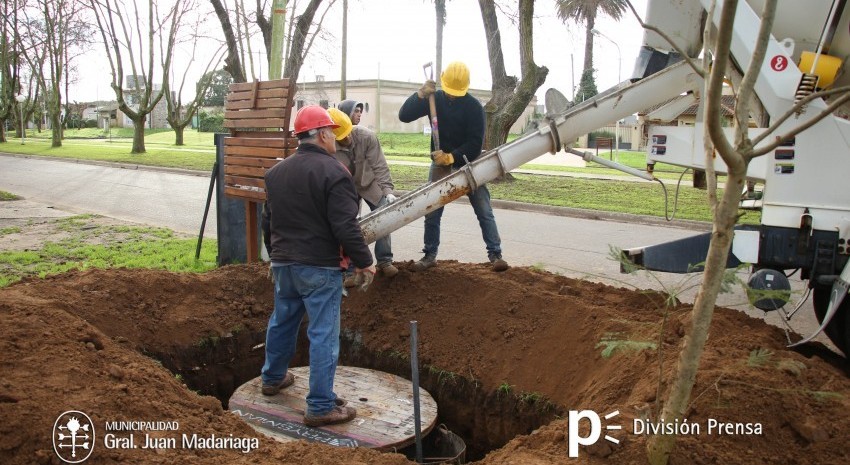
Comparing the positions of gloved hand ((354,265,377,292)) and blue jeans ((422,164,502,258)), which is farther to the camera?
blue jeans ((422,164,502,258))

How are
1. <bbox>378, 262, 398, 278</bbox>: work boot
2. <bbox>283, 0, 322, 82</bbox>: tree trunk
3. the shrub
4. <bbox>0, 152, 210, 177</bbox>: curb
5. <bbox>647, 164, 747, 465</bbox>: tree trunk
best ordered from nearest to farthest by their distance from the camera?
<bbox>647, 164, 747, 465</bbox>: tree trunk → <bbox>378, 262, 398, 278</bbox>: work boot → <bbox>283, 0, 322, 82</bbox>: tree trunk → <bbox>0, 152, 210, 177</bbox>: curb → the shrub

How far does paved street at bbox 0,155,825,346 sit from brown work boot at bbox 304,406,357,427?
1961 mm

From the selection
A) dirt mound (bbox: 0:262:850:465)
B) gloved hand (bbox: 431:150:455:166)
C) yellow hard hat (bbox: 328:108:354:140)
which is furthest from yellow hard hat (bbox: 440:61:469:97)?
dirt mound (bbox: 0:262:850:465)

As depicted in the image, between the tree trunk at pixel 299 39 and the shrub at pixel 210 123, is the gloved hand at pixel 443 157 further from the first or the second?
the shrub at pixel 210 123

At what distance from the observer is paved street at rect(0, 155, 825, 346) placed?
27.7ft

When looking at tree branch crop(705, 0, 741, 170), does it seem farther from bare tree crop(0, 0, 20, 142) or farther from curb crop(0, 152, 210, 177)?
bare tree crop(0, 0, 20, 142)

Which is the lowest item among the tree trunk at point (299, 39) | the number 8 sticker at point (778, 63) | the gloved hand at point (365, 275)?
the gloved hand at point (365, 275)

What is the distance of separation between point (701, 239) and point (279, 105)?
13.9 feet

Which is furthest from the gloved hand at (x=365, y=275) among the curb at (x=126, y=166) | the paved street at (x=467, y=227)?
the curb at (x=126, y=166)

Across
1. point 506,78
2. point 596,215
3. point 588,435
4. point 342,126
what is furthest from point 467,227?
point 588,435

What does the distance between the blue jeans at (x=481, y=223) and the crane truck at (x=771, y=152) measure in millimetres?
815

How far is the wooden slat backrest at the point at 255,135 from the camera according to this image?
7156mm

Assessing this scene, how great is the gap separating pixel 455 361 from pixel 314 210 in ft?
7.18

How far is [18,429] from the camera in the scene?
339 cm
